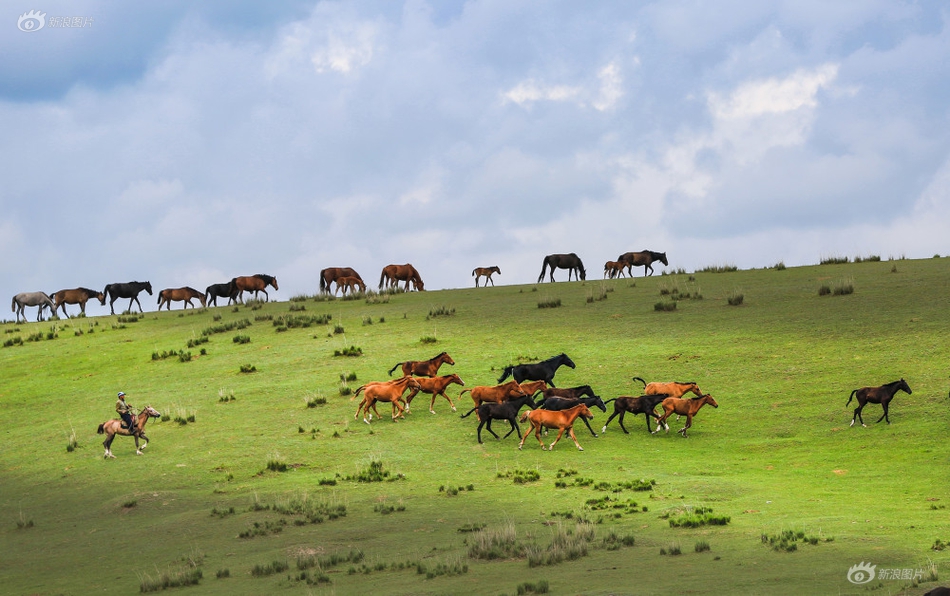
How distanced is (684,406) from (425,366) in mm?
8254

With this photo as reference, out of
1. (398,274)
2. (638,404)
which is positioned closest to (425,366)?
(638,404)

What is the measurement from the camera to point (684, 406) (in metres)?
25.1

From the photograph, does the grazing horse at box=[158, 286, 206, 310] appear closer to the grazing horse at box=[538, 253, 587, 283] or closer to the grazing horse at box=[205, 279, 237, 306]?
the grazing horse at box=[205, 279, 237, 306]

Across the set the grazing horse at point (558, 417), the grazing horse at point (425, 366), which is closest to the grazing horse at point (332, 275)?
the grazing horse at point (425, 366)

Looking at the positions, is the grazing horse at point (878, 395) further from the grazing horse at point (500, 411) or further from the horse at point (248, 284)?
the horse at point (248, 284)

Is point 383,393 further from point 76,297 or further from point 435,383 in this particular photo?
point 76,297

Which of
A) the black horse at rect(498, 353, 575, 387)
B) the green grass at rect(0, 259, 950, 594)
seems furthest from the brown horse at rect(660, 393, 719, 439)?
the black horse at rect(498, 353, 575, 387)

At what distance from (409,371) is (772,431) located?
35.6 ft

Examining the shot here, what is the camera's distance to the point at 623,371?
29625mm

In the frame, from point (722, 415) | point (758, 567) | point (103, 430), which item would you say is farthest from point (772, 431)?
point (103, 430)

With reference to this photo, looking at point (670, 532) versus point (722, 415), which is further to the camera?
point (722, 415)

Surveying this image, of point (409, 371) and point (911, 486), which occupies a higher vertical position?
point (409, 371)

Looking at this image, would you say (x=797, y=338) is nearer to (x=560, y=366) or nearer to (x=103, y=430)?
(x=560, y=366)

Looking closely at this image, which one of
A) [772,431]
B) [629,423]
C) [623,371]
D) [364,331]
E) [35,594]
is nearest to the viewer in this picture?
[35,594]
